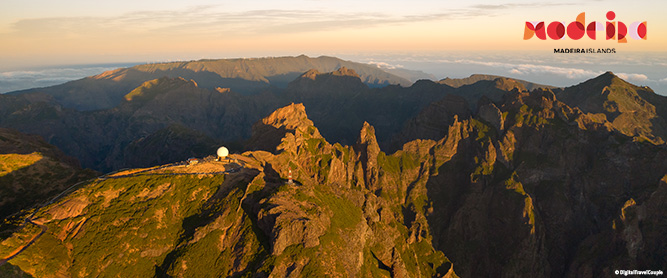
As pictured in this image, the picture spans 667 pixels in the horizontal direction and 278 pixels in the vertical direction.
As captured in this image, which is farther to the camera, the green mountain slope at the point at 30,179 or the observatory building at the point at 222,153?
the observatory building at the point at 222,153

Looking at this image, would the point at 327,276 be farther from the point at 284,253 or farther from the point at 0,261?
the point at 0,261

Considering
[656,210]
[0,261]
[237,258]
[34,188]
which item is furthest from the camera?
[656,210]

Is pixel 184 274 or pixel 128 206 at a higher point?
pixel 128 206

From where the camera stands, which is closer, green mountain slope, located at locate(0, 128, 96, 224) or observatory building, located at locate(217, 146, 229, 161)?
green mountain slope, located at locate(0, 128, 96, 224)

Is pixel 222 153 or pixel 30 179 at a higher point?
pixel 222 153

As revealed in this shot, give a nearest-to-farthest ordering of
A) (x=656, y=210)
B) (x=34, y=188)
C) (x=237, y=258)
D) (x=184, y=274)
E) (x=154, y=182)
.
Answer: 1. (x=184, y=274)
2. (x=237, y=258)
3. (x=154, y=182)
4. (x=34, y=188)
5. (x=656, y=210)

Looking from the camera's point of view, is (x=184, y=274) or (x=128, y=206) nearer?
(x=184, y=274)

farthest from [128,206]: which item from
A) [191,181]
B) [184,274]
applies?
[184,274]

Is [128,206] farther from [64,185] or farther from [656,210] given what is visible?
[656,210]

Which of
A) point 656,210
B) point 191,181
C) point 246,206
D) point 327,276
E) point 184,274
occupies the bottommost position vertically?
point 656,210

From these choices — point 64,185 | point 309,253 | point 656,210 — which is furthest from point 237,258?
point 656,210

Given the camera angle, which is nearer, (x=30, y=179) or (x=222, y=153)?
(x=30, y=179)
